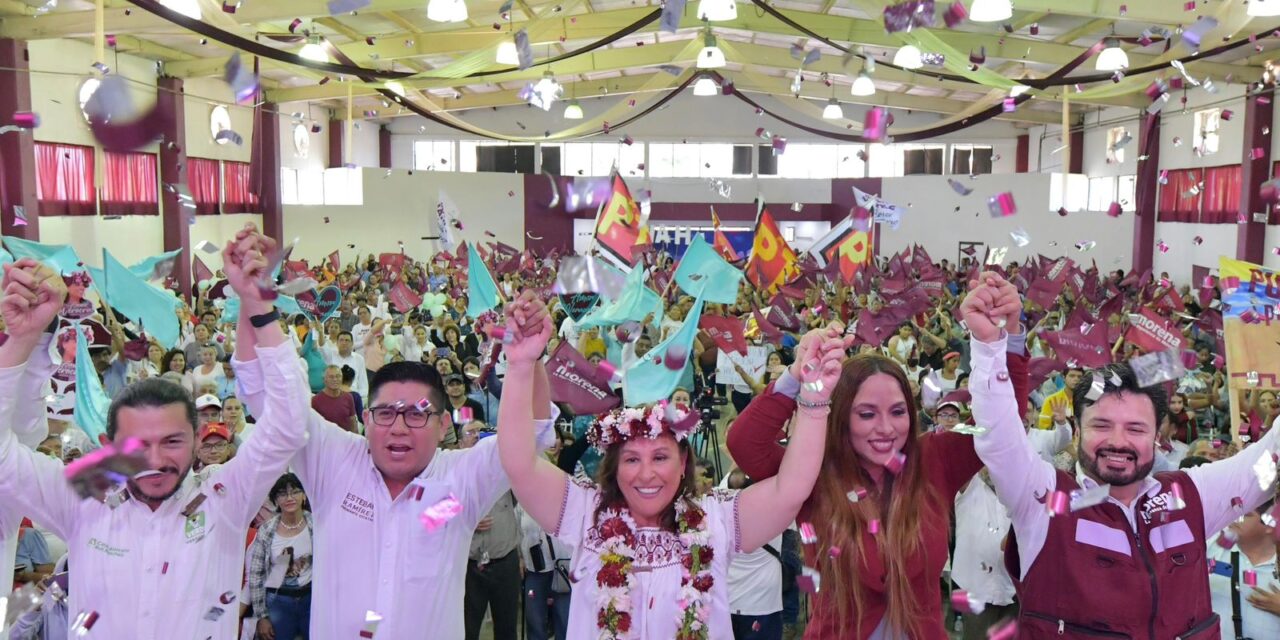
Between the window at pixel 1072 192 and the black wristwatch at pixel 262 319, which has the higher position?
the window at pixel 1072 192

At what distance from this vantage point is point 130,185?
605 inches

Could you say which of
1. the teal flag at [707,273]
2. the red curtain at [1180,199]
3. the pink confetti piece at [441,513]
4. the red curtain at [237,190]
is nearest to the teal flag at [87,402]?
the pink confetti piece at [441,513]

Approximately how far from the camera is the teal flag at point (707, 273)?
8.53m

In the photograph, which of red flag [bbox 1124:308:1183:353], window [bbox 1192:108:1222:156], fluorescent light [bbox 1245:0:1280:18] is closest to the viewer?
red flag [bbox 1124:308:1183:353]

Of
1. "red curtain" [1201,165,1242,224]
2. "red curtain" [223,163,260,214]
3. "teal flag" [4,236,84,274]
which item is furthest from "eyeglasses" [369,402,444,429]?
"red curtain" [223,163,260,214]

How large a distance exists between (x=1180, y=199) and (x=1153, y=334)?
47.8 feet

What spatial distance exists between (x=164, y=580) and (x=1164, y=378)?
242 centimetres

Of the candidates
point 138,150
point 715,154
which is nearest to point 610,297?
point 138,150

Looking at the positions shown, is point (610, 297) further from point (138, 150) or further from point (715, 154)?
point (715, 154)

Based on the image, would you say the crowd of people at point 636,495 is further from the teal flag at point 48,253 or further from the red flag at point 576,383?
the teal flag at point 48,253

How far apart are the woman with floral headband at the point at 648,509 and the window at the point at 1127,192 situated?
20.8 meters

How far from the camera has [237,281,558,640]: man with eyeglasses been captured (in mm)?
2361

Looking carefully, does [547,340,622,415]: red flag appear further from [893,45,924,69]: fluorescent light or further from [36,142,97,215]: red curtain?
[36,142,97,215]: red curtain

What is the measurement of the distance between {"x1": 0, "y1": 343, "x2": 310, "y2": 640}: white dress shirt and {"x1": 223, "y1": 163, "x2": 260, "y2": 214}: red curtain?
725 inches
